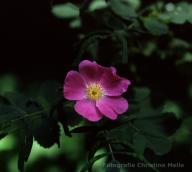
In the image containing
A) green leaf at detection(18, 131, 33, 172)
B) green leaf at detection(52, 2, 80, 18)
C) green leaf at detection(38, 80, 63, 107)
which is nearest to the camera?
green leaf at detection(18, 131, 33, 172)

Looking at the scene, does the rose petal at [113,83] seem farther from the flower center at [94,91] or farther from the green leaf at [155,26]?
the green leaf at [155,26]

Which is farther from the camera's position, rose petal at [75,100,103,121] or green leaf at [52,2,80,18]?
green leaf at [52,2,80,18]

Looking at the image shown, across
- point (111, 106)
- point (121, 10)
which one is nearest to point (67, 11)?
point (121, 10)

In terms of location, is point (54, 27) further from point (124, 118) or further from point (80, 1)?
point (124, 118)

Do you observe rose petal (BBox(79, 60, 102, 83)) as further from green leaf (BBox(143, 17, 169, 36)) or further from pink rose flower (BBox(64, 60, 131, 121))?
green leaf (BBox(143, 17, 169, 36))

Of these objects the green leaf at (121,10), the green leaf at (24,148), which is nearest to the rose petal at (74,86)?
the green leaf at (24,148)

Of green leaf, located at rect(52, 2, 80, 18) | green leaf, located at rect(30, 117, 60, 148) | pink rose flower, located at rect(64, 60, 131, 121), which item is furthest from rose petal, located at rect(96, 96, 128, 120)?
green leaf, located at rect(52, 2, 80, 18)

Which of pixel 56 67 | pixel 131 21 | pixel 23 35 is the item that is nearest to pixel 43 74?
pixel 56 67
